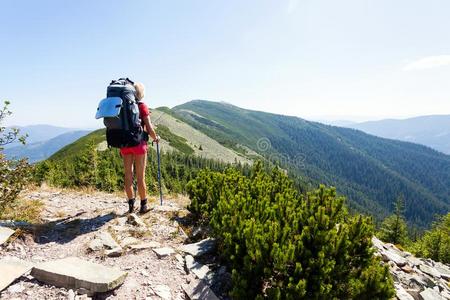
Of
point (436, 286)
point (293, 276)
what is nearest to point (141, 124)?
point (293, 276)

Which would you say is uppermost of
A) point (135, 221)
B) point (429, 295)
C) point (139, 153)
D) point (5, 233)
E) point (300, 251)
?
point (139, 153)

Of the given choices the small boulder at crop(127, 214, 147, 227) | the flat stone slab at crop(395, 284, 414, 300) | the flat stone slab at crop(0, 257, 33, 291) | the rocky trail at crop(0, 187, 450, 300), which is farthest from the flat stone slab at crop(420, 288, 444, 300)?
the flat stone slab at crop(0, 257, 33, 291)

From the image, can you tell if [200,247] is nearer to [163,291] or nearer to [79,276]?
[163,291]

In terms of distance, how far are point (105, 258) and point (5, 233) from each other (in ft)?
7.70

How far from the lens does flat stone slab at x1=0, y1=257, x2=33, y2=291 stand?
5308 millimetres

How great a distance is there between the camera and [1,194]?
846 cm

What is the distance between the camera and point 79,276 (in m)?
5.46

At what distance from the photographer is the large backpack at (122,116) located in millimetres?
8250

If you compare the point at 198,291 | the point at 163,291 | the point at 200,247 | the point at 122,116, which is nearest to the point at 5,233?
the point at 122,116

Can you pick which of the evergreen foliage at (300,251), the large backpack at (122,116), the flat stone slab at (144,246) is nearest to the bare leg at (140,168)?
the large backpack at (122,116)

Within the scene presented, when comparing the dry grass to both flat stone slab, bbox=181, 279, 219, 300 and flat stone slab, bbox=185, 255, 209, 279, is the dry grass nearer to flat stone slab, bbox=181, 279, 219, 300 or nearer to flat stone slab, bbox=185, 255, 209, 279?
flat stone slab, bbox=185, 255, 209, 279

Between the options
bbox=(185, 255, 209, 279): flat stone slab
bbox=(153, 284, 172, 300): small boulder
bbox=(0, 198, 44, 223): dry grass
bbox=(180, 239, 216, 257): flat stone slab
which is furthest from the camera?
bbox=(0, 198, 44, 223): dry grass

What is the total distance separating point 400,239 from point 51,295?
52.4 metres

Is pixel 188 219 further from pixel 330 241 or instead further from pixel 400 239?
pixel 400 239
